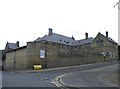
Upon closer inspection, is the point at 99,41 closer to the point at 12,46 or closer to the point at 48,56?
the point at 12,46

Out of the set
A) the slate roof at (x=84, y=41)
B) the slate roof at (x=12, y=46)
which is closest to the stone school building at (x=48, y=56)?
the slate roof at (x=84, y=41)

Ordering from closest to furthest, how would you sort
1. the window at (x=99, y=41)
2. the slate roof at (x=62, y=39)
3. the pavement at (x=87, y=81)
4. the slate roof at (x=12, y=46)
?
the pavement at (x=87, y=81), the slate roof at (x=62, y=39), the window at (x=99, y=41), the slate roof at (x=12, y=46)

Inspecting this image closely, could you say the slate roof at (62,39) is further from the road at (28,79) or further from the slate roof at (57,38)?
the road at (28,79)

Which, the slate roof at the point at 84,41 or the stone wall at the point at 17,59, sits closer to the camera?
the stone wall at the point at 17,59

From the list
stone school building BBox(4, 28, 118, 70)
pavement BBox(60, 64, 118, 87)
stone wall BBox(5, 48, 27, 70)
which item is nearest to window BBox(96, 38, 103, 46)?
stone school building BBox(4, 28, 118, 70)

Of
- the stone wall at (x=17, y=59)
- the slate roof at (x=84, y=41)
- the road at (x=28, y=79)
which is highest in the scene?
the slate roof at (x=84, y=41)

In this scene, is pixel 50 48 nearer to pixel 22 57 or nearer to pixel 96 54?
pixel 22 57

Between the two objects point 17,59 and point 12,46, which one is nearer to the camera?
point 17,59

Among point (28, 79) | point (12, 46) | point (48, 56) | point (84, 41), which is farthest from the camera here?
point (12, 46)

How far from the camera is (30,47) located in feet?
146

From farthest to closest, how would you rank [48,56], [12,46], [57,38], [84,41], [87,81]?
[12,46], [84,41], [57,38], [48,56], [87,81]

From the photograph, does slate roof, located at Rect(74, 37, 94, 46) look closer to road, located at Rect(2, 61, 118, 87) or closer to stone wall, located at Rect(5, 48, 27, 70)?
stone wall, located at Rect(5, 48, 27, 70)

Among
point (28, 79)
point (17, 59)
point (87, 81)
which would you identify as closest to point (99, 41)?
point (17, 59)

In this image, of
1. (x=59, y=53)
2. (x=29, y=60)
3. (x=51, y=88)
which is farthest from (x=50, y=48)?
(x=51, y=88)
